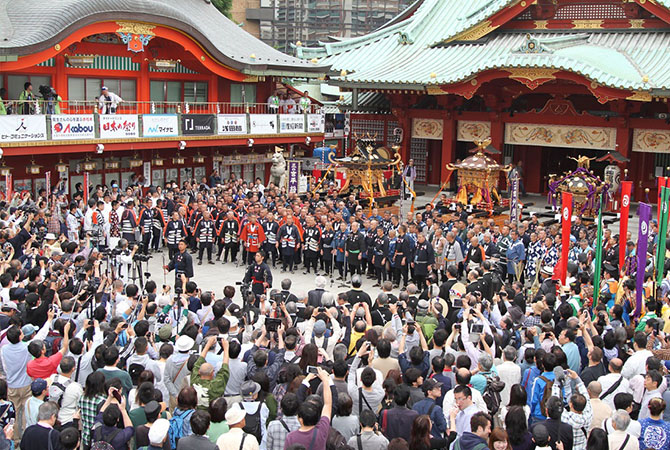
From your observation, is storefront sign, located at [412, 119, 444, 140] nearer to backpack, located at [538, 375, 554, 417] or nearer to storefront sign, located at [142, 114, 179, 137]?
storefront sign, located at [142, 114, 179, 137]

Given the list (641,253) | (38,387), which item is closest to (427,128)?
(641,253)

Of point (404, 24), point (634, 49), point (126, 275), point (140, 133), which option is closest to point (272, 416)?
point (126, 275)

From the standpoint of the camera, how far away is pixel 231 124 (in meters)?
30.0

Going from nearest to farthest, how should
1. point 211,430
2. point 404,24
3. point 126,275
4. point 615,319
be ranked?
point 211,430
point 615,319
point 126,275
point 404,24

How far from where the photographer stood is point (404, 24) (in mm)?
36406

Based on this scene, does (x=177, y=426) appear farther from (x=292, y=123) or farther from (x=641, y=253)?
(x=292, y=123)

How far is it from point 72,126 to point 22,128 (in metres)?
1.70

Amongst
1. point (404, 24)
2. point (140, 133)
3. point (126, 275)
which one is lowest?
point (126, 275)

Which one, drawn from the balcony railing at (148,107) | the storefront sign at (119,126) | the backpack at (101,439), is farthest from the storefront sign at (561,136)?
the backpack at (101,439)

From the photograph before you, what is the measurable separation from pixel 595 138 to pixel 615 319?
19.0 meters

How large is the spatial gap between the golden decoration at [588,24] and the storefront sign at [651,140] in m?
4.97

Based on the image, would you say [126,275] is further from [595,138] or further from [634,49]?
[634,49]

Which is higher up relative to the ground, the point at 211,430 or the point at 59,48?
the point at 59,48

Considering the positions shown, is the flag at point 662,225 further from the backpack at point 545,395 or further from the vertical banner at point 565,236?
the backpack at point 545,395
